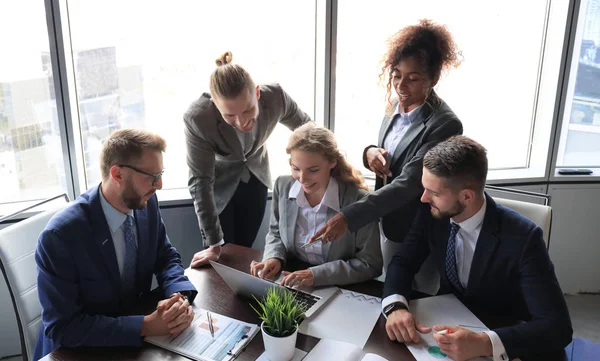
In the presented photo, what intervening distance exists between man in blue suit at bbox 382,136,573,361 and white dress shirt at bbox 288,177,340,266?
34cm

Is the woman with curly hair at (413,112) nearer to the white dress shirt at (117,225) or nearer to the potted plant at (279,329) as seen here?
the potted plant at (279,329)

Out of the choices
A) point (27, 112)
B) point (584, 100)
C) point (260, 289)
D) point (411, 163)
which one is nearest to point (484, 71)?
point (584, 100)

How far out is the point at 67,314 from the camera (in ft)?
4.55

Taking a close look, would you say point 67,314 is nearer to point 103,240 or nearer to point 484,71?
point 103,240

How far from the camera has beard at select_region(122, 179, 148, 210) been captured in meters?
1.55

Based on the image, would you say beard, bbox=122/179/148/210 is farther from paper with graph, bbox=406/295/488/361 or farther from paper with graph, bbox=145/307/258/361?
paper with graph, bbox=406/295/488/361

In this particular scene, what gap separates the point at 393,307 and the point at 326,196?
58 centimetres

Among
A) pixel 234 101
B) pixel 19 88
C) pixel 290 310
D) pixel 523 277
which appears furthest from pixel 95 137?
pixel 523 277

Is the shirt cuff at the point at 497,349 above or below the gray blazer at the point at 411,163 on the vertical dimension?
below

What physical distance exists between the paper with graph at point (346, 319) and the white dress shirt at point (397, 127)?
71 cm

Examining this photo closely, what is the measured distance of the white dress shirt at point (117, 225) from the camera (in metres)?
1.55

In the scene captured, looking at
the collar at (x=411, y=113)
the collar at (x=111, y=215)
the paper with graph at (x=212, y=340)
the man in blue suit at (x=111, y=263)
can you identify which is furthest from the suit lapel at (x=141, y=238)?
Result: the collar at (x=411, y=113)

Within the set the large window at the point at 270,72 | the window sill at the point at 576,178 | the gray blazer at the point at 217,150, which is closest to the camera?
the gray blazer at the point at 217,150

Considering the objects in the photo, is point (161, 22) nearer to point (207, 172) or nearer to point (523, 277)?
point (207, 172)
